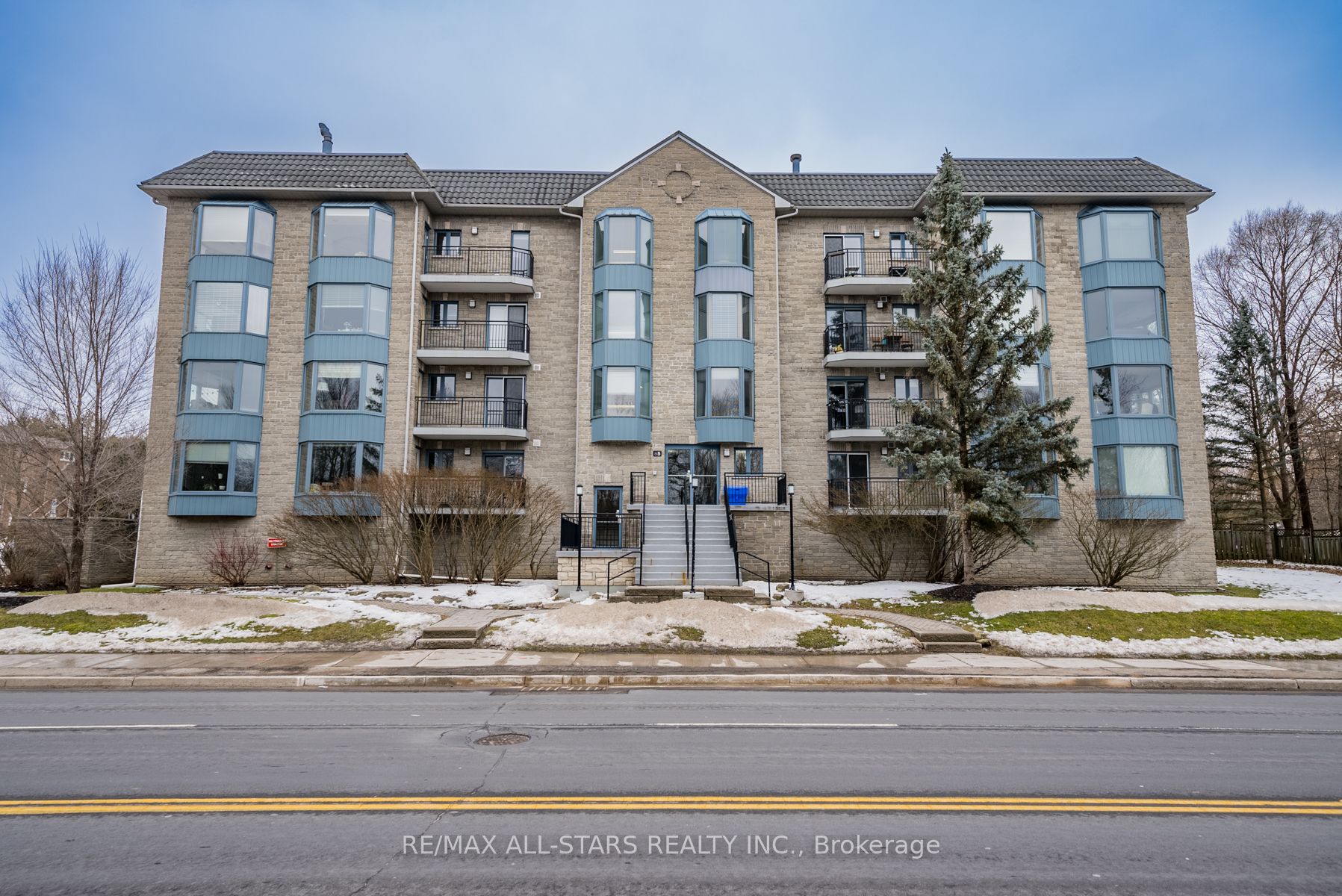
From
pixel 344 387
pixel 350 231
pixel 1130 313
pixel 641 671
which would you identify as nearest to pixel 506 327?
pixel 344 387

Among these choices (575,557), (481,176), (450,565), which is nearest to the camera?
(575,557)

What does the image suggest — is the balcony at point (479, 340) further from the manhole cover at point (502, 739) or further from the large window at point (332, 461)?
the manhole cover at point (502, 739)

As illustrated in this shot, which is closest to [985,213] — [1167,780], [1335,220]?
[1335,220]

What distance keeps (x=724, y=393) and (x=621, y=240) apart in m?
6.11

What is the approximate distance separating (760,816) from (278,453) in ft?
72.3

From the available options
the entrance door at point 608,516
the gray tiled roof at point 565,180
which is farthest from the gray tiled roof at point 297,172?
the entrance door at point 608,516

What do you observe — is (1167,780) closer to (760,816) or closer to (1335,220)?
(760,816)

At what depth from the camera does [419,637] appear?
13211 mm

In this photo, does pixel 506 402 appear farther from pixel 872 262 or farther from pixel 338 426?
pixel 872 262

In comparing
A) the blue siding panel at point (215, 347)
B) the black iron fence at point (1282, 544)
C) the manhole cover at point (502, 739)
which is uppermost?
the blue siding panel at point (215, 347)

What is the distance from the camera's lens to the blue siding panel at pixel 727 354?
77.4 feet

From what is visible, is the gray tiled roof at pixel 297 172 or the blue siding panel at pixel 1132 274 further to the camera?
the blue siding panel at pixel 1132 274

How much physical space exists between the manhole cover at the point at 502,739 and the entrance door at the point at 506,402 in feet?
57.0

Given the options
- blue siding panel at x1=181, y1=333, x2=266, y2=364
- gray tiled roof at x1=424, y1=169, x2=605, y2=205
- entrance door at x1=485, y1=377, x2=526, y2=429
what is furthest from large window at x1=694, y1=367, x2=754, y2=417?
blue siding panel at x1=181, y1=333, x2=266, y2=364
